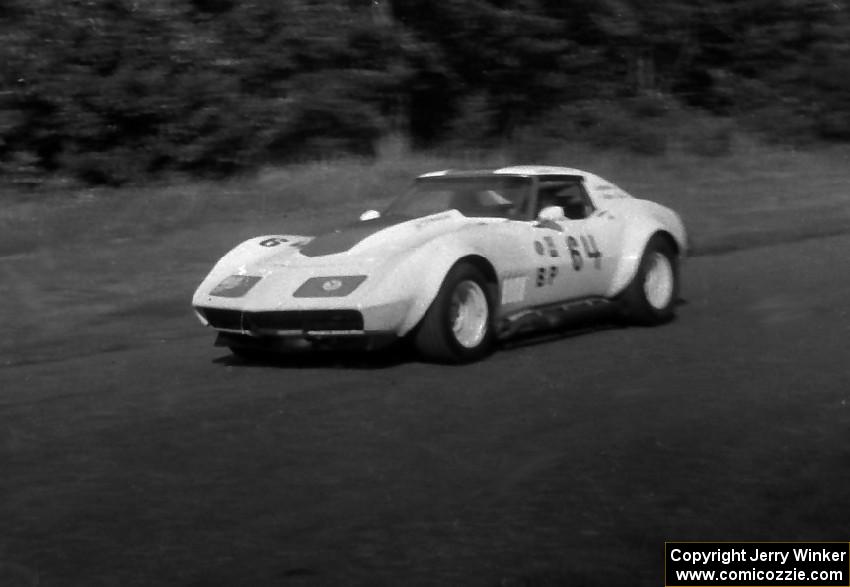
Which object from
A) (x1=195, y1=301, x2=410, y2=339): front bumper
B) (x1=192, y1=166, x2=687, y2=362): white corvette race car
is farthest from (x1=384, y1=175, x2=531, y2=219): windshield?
(x1=195, y1=301, x2=410, y2=339): front bumper

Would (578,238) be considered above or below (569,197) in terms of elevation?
below

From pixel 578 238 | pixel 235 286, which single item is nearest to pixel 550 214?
pixel 578 238

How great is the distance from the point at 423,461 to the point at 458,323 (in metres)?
2.90

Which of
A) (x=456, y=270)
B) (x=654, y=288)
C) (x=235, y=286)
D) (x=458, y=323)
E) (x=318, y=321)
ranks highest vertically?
(x=456, y=270)

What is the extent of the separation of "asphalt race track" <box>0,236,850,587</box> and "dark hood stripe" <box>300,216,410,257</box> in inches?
29.4

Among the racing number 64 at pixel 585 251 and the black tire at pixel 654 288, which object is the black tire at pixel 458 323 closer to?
the racing number 64 at pixel 585 251

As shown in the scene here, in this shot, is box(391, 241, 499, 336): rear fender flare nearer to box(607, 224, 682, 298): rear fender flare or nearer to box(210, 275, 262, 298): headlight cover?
box(210, 275, 262, 298): headlight cover

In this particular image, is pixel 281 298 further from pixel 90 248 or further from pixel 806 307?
pixel 90 248

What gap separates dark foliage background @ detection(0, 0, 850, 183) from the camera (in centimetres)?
1827

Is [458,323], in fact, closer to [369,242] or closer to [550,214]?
[369,242]

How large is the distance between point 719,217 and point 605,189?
7990mm

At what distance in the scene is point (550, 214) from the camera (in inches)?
405

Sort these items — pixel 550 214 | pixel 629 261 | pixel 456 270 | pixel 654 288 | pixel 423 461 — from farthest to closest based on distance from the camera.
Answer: pixel 654 288, pixel 629 261, pixel 550 214, pixel 456 270, pixel 423 461

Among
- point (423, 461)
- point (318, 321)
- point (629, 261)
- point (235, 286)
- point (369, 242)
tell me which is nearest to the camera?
point (423, 461)
